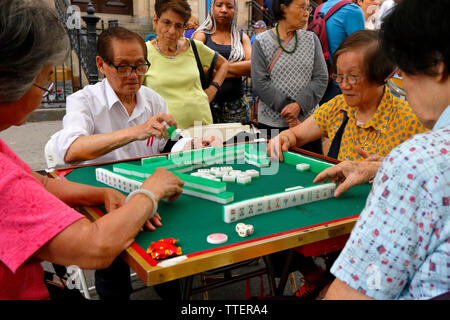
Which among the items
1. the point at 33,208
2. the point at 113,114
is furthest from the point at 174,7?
the point at 33,208

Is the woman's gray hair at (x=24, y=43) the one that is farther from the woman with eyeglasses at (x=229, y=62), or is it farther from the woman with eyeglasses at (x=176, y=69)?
the woman with eyeglasses at (x=229, y=62)

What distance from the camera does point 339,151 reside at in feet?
9.28

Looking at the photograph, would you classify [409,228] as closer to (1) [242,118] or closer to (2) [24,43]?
(2) [24,43]

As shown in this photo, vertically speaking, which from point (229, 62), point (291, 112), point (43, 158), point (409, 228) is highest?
point (409, 228)

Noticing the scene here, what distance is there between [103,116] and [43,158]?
11.6ft

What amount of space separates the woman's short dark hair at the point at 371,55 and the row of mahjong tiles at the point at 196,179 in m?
0.64

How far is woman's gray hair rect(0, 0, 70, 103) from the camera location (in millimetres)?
1202

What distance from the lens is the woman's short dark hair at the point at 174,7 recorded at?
143 inches

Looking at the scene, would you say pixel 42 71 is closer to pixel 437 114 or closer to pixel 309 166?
pixel 437 114

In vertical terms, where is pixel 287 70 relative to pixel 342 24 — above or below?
below

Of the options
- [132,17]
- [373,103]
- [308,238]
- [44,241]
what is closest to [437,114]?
[308,238]

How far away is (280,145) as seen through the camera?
274 centimetres

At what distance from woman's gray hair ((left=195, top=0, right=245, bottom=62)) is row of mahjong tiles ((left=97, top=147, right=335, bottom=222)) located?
217cm

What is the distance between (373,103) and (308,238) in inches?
54.1
